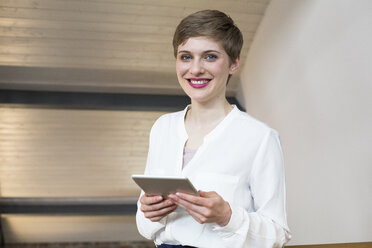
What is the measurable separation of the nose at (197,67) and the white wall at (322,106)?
2101 millimetres

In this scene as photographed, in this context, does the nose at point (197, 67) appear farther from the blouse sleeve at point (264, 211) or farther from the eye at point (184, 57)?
the blouse sleeve at point (264, 211)

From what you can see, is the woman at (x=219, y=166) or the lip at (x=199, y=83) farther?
the lip at (x=199, y=83)

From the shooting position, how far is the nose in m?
1.41

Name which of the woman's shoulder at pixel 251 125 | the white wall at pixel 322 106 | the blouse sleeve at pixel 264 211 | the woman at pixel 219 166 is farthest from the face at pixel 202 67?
the white wall at pixel 322 106

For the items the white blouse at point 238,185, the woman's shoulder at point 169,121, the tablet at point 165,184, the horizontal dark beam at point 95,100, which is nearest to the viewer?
the tablet at point 165,184

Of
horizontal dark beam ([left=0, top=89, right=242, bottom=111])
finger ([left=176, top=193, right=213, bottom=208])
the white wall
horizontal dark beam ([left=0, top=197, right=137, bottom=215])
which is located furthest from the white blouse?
horizontal dark beam ([left=0, top=197, right=137, bottom=215])

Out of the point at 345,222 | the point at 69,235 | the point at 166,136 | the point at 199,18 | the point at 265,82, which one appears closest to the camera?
the point at 199,18

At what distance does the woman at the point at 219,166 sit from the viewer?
1.34 meters

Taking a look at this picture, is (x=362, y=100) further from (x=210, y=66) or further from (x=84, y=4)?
(x=84, y=4)

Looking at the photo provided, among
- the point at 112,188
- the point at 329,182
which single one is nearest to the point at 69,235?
the point at 112,188

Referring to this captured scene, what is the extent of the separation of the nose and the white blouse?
0.60 ft

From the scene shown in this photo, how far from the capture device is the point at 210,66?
1.42 meters

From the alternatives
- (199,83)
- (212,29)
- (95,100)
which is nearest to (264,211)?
(199,83)

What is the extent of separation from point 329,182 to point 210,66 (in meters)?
2.81
